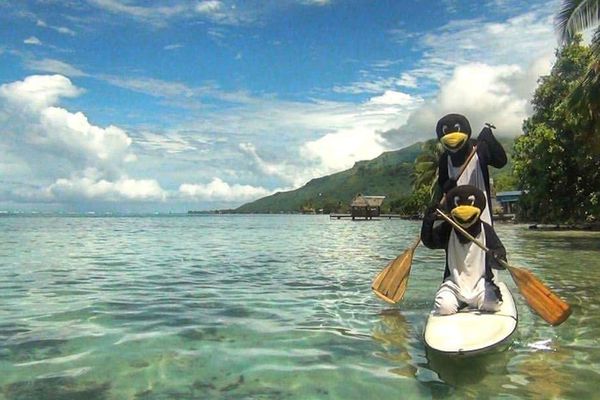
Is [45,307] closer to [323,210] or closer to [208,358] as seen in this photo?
[208,358]

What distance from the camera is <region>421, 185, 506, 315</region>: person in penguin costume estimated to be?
22.4 ft

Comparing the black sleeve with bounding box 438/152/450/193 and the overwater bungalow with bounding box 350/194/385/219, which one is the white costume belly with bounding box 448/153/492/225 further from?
the overwater bungalow with bounding box 350/194/385/219

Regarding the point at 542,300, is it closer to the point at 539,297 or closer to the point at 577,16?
the point at 539,297

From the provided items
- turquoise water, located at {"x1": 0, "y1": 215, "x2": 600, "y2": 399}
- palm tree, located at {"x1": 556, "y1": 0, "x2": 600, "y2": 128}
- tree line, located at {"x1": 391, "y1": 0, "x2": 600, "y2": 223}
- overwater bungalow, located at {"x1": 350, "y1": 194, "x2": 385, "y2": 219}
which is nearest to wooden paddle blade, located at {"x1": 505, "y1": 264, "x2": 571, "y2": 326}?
turquoise water, located at {"x1": 0, "y1": 215, "x2": 600, "y2": 399}

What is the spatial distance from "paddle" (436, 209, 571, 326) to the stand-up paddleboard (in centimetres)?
27

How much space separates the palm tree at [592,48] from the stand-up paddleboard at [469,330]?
13.2m

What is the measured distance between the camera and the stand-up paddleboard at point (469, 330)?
5590 mm

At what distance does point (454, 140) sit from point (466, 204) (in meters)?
0.88

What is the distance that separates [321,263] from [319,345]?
11.5 m

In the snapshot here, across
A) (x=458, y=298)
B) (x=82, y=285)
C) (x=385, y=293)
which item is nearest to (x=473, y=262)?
(x=458, y=298)

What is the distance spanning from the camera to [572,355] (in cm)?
623

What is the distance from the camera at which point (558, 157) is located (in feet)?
110

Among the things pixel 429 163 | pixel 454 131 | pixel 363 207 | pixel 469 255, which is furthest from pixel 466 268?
pixel 363 207

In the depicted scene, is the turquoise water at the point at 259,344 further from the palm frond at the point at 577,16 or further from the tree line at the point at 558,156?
the tree line at the point at 558,156
